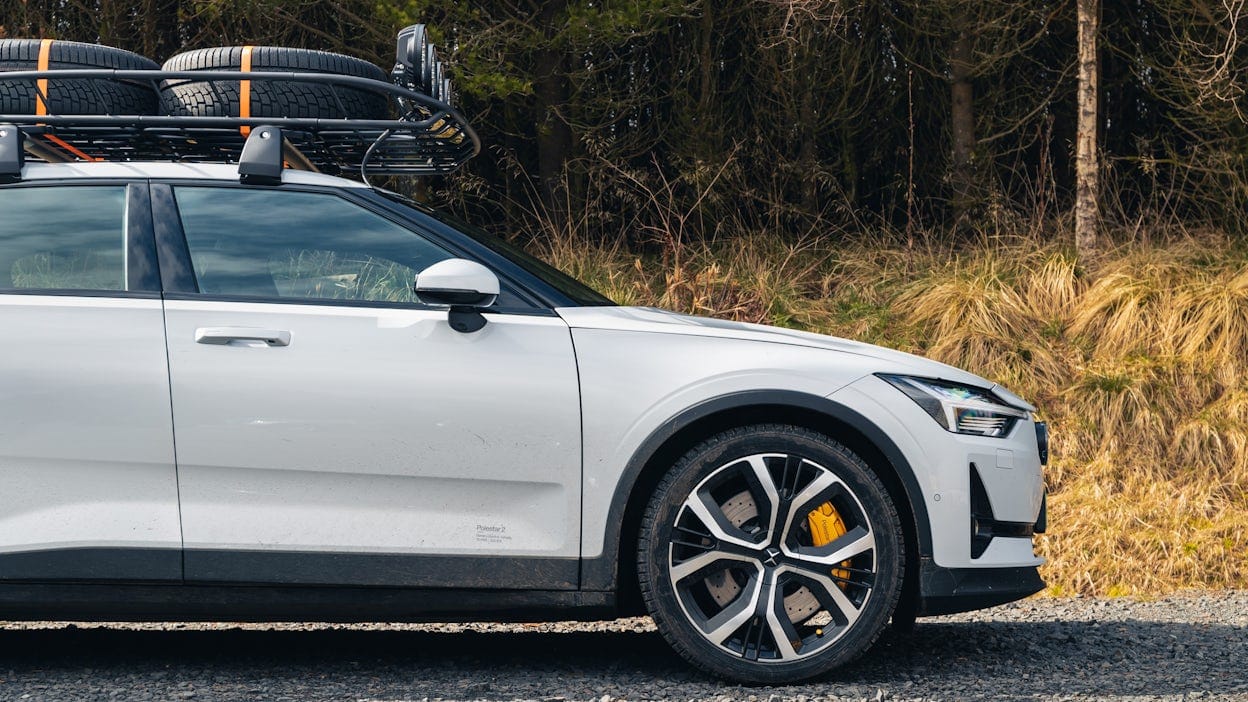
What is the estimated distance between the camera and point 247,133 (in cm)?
473

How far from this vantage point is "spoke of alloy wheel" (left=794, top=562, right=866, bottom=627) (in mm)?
4090

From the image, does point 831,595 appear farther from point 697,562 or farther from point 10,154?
point 10,154

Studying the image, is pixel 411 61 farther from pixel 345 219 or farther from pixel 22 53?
pixel 22 53

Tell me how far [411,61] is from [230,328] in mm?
1374

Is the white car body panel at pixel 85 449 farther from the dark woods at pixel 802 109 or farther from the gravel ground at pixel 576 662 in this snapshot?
the dark woods at pixel 802 109

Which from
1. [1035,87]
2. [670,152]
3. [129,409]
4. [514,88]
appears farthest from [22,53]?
[1035,87]

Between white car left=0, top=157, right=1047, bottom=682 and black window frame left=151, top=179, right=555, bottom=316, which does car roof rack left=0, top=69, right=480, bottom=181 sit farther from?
white car left=0, top=157, right=1047, bottom=682

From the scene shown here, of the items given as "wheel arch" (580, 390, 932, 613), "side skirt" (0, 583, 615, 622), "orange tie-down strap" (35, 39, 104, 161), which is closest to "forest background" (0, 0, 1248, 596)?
"wheel arch" (580, 390, 932, 613)

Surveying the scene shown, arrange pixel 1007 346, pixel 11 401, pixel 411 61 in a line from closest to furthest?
pixel 11 401 → pixel 411 61 → pixel 1007 346

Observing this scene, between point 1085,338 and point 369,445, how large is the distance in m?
7.01

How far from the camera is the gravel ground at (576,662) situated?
4.15 metres

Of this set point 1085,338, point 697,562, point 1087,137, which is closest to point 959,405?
point 697,562

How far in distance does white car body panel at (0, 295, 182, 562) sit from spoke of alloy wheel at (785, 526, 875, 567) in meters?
1.92

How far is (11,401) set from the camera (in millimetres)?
3941
